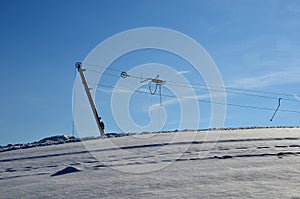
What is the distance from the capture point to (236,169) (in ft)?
26.3

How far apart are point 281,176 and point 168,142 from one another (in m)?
5.32

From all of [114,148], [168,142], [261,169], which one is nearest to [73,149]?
[114,148]

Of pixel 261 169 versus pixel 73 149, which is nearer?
pixel 261 169

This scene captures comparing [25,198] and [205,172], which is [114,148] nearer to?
[205,172]

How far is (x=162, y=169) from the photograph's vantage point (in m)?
8.33

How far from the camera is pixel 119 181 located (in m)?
7.37

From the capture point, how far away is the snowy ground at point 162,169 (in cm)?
659

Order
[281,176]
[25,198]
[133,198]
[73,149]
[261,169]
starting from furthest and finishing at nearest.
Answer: [73,149] → [261,169] → [281,176] → [25,198] → [133,198]

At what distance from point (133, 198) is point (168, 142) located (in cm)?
622

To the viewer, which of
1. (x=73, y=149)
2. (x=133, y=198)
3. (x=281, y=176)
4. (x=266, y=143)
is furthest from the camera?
(x=73, y=149)

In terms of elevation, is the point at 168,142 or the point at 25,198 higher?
the point at 168,142

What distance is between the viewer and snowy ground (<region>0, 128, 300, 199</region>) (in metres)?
6.59

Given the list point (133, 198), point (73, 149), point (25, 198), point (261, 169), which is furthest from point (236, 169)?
point (73, 149)

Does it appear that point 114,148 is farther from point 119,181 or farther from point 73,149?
point 119,181
